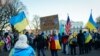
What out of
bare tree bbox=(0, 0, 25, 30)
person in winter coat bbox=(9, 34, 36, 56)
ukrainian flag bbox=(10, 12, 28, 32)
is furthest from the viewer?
bare tree bbox=(0, 0, 25, 30)

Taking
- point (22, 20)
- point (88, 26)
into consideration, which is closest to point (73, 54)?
point (88, 26)

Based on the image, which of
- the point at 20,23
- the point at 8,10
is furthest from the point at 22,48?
the point at 8,10

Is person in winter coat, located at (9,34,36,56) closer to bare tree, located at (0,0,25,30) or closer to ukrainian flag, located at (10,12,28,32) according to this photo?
ukrainian flag, located at (10,12,28,32)

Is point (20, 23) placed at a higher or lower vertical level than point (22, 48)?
higher

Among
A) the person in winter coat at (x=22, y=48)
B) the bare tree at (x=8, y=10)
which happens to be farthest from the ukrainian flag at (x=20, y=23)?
the bare tree at (x=8, y=10)

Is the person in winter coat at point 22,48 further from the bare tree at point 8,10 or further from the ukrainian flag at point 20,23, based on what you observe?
the bare tree at point 8,10

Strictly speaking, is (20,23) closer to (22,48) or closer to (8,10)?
(22,48)

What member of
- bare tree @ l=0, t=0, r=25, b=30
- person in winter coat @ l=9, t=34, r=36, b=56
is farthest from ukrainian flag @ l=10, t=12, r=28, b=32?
bare tree @ l=0, t=0, r=25, b=30

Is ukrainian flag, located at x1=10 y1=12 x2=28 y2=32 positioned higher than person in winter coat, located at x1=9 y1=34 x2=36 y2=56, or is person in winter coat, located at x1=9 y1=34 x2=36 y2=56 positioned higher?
ukrainian flag, located at x1=10 y1=12 x2=28 y2=32

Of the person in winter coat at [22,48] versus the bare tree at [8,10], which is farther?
the bare tree at [8,10]

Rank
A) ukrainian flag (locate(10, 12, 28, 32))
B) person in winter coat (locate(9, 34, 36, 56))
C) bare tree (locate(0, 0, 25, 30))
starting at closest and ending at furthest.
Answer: person in winter coat (locate(9, 34, 36, 56)) < ukrainian flag (locate(10, 12, 28, 32)) < bare tree (locate(0, 0, 25, 30))

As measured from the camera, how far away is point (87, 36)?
29.4 meters

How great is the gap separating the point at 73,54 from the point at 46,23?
14.6ft

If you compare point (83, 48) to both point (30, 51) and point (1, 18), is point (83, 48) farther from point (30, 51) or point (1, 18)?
point (1, 18)
